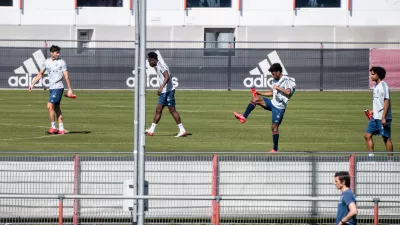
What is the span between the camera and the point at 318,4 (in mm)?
47500

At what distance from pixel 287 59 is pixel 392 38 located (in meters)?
11.7

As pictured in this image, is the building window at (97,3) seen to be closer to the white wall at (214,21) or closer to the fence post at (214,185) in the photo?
the white wall at (214,21)

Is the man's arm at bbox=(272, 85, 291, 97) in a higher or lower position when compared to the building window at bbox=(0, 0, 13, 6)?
lower

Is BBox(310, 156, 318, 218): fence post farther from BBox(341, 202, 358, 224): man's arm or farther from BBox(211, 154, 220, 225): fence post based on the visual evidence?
BBox(341, 202, 358, 224): man's arm

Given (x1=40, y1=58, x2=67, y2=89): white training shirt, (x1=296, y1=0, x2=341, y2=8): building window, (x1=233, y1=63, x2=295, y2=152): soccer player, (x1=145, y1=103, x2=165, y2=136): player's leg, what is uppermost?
(x1=296, y1=0, x2=341, y2=8): building window

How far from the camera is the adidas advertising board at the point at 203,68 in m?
36.0

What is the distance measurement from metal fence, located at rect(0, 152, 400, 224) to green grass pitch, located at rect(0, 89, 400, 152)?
15.7ft

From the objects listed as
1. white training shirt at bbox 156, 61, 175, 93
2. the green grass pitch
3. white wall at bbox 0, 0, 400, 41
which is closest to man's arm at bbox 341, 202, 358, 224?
the green grass pitch

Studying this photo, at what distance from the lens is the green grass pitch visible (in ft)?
69.8

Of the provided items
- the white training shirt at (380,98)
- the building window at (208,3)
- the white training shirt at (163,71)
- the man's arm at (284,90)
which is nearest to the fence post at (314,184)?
the white training shirt at (380,98)

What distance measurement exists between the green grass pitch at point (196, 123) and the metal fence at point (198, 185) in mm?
4786

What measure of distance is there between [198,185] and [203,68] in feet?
69.8

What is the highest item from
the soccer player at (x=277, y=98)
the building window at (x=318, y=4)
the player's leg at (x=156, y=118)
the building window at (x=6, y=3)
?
the building window at (x=318, y=4)

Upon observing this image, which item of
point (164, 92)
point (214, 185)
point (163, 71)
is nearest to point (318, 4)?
point (164, 92)
